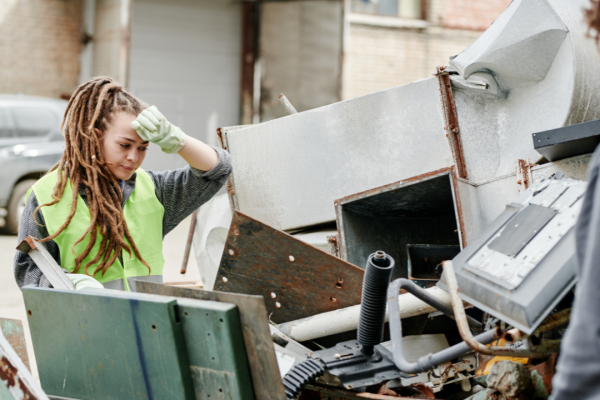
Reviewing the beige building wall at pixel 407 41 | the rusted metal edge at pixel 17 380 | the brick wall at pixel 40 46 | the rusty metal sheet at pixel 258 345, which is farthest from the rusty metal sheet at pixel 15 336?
the beige building wall at pixel 407 41

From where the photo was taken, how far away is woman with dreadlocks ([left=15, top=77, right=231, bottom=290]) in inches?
76.9

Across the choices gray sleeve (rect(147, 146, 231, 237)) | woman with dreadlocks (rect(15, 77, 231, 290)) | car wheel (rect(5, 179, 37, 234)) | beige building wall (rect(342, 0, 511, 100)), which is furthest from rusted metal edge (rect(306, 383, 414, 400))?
beige building wall (rect(342, 0, 511, 100))

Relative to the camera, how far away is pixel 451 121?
99.3 inches

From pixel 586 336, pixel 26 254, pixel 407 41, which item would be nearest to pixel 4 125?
pixel 26 254

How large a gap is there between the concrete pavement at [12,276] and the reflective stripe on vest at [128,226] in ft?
5.73

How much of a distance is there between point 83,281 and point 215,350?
64 cm

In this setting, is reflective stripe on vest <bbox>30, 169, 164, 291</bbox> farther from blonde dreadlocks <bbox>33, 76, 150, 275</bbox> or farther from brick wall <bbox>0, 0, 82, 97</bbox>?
brick wall <bbox>0, 0, 82, 97</bbox>

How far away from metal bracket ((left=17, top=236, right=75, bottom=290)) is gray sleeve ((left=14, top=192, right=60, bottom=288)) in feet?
0.25

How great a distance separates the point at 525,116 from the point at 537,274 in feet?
3.96

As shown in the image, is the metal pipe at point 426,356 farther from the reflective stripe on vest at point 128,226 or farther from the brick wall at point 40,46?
the brick wall at point 40,46

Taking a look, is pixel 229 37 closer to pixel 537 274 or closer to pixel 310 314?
pixel 310 314

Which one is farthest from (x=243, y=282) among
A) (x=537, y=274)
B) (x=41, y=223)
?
(x=537, y=274)

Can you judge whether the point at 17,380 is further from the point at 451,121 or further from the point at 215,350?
the point at 451,121

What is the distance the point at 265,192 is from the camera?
9.21 feet
